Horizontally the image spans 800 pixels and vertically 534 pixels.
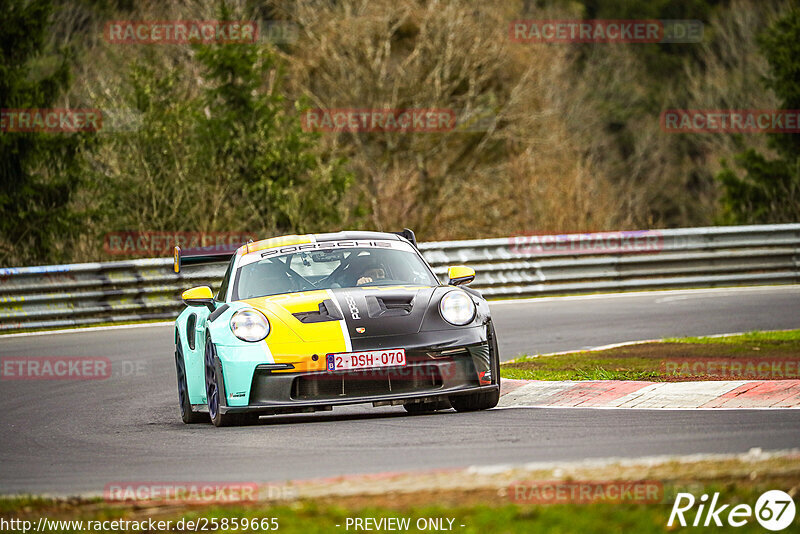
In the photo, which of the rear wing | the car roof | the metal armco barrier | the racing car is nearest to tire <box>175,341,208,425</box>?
the racing car

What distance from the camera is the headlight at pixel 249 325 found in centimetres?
873

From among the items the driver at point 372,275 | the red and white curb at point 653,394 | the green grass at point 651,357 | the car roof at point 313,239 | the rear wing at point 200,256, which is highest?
the car roof at point 313,239

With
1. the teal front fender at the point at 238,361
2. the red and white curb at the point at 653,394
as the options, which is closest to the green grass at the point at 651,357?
the red and white curb at the point at 653,394

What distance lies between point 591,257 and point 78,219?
33.7 ft

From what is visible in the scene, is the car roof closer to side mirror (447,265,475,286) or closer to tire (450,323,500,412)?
side mirror (447,265,475,286)

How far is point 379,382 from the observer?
8.52m

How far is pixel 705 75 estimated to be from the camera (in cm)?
5706

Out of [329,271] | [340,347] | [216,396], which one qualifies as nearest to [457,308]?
[340,347]

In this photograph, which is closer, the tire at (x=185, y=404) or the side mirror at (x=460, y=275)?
the side mirror at (x=460, y=275)

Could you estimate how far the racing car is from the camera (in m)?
8.52

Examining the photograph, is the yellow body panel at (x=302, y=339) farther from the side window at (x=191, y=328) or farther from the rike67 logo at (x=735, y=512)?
the rike67 logo at (x=735, y=512)

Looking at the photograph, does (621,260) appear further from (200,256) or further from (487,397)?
(487,397)

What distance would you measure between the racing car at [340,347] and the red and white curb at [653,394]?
0.77 m

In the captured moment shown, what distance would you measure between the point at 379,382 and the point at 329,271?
167 centimetres
